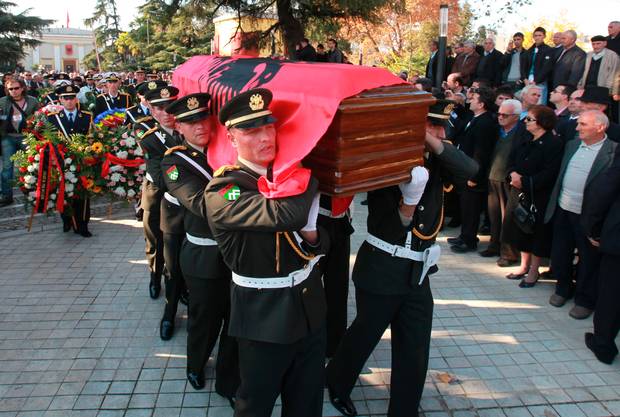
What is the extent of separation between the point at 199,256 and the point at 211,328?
0.50 m

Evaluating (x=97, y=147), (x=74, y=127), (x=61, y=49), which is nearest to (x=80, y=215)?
(x=97, y=147)

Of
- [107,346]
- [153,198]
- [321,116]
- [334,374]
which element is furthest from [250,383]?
[153,198]

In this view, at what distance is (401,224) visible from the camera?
9.23ft

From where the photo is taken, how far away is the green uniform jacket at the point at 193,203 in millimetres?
2955

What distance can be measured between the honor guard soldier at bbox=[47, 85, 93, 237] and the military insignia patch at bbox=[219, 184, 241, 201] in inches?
198

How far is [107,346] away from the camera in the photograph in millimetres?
3998

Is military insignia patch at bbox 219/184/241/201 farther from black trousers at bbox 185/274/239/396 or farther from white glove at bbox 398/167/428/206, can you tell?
black trousers at bbox 185/274/239/396

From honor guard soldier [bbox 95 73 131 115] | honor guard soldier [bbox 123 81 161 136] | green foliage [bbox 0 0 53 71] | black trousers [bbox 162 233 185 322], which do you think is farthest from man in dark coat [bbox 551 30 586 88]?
green foliage [bbox 0 0 53 71]

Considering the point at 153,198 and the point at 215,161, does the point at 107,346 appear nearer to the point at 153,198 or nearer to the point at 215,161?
the point at 153,198

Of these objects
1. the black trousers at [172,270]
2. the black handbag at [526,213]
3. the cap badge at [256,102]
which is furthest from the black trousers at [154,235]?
the black handbag at [526,213]

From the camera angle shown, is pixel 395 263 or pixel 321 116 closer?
pixel 321 116

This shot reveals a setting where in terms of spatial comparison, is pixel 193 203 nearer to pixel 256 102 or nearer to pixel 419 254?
pixel 256 102

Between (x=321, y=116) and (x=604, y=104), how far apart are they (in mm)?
4067

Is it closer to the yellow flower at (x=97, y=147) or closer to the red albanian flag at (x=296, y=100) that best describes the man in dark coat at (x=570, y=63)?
the red albanian flag at (x=296, y=100)
